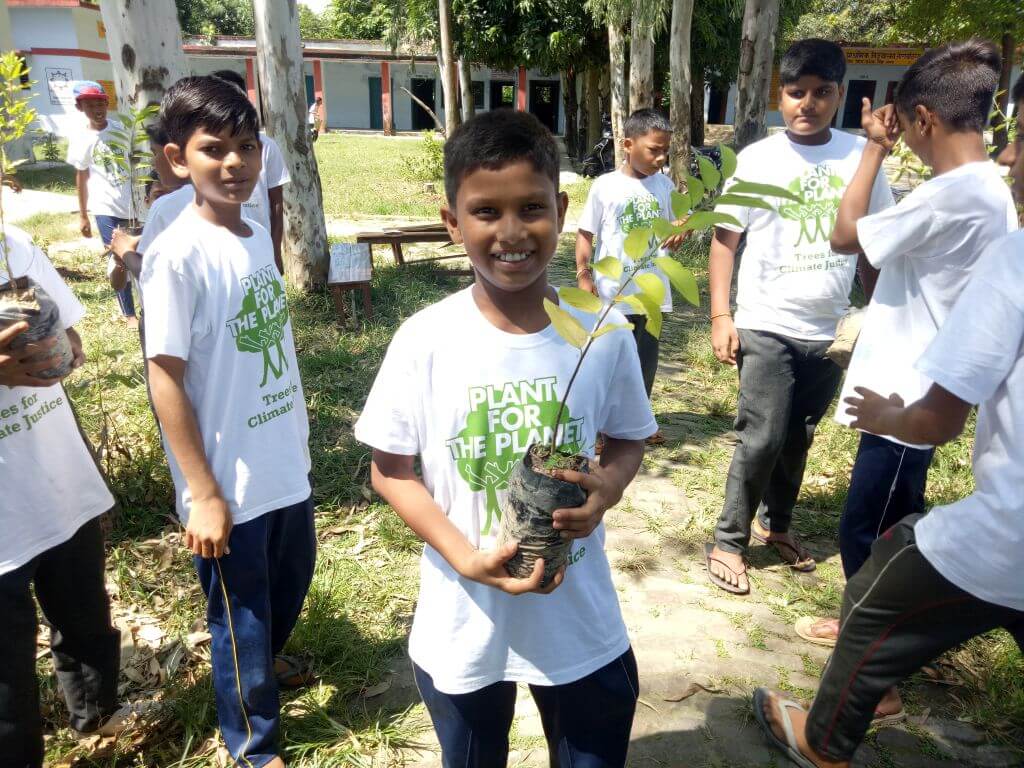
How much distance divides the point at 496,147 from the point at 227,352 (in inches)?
36.5

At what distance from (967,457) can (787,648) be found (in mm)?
1989

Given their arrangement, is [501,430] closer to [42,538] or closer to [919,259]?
[42,538]

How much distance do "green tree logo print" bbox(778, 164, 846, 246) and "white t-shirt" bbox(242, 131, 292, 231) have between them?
8.15 feet

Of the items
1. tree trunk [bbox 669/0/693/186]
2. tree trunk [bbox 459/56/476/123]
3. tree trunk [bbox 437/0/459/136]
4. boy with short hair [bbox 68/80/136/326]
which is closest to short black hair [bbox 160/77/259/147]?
boy with short hair [bbox 68/80/136/326]

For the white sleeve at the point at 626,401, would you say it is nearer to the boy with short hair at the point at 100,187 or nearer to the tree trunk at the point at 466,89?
the boy with short hair at the point at 100,187

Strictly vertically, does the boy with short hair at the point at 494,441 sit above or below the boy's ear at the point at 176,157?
below

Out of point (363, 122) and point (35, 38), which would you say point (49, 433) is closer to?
point (35, 38)

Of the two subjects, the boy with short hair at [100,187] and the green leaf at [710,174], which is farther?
the boy with short hair at [100,187]

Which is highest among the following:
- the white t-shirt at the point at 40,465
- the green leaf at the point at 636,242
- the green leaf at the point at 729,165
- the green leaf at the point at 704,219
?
the green leaf at the point at 729,165

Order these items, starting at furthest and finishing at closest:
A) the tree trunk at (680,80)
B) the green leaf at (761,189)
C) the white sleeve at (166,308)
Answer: the tree trunk at (680,80)
the white sleeve at (166,308)
the green leaf at (761,189)

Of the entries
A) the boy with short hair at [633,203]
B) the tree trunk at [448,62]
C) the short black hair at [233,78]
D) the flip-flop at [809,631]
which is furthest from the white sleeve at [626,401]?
the tree trunk at [448,62]

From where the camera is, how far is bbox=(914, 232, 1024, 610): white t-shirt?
140 centimetres

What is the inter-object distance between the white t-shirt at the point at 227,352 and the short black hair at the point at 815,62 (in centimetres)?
200

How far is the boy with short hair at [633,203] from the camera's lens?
3.68 metres
